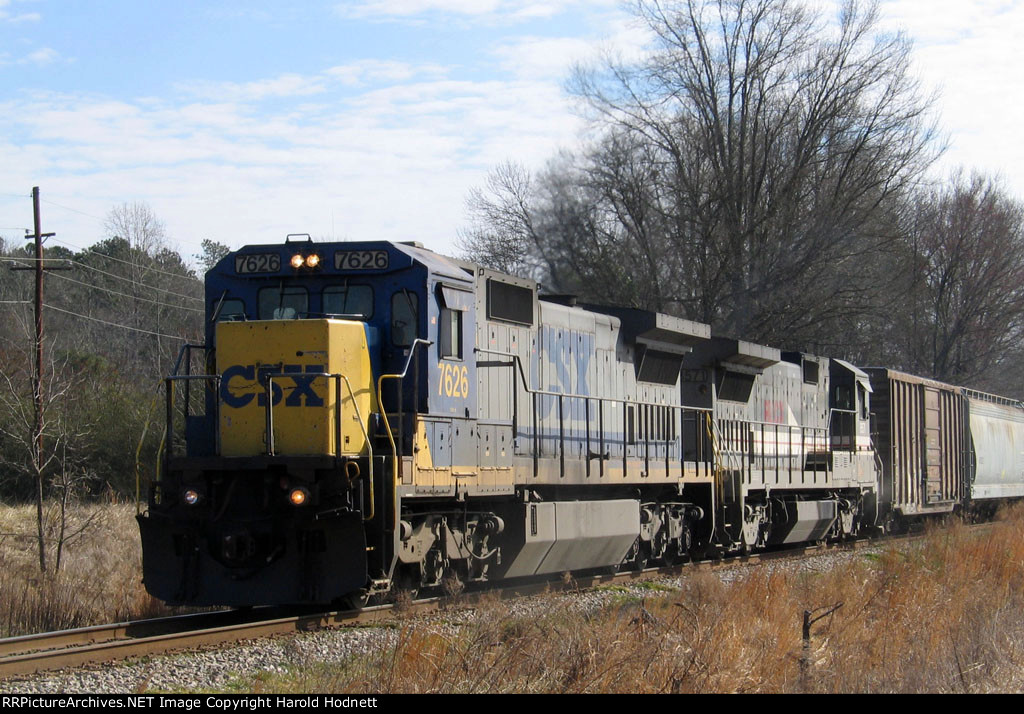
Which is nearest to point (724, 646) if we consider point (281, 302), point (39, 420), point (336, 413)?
point (336, 413)

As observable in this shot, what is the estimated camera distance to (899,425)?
70.0 ft

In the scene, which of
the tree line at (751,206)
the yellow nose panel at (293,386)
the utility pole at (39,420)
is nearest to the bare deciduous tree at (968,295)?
the tree line at (751,206)

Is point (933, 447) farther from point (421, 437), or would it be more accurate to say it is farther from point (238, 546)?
point (238, 546)

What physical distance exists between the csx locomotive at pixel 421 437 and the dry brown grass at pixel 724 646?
1529mm

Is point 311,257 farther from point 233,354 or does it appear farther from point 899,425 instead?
point 899,425

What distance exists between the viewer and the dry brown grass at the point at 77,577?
10.2 metres

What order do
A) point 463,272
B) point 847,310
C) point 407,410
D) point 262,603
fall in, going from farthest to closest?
point 847,310, point 463,272, point 407,410, point 262,603

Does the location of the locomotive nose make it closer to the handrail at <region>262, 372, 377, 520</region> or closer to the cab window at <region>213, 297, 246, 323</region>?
the handrail at <region>262, 372, 377, 520</region>

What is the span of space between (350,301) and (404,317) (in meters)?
0.53

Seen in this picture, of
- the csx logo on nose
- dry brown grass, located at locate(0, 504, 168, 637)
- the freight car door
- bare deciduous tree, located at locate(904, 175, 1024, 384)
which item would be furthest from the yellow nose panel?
bare deciduous tree, located at locate(904, 175, 1024, 384)

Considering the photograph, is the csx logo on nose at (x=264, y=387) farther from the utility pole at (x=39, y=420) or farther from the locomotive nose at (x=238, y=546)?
the utility pole at (x=39, y=420)

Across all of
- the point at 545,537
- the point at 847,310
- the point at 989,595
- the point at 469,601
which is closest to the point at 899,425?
the point at 847,310

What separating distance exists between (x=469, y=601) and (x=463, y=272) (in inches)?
123

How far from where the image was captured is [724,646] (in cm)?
742
